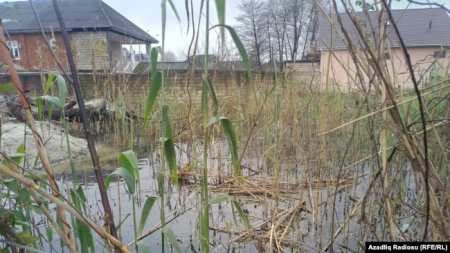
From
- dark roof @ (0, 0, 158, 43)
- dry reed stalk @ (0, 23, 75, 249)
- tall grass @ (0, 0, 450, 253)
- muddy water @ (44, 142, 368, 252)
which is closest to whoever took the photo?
dry reed stalk @ (0, 23, 75, 249)

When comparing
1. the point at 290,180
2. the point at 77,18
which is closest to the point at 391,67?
the point at 290,180

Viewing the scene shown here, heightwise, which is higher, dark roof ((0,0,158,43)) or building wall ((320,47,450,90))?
dark roof ((0,0,158,43))

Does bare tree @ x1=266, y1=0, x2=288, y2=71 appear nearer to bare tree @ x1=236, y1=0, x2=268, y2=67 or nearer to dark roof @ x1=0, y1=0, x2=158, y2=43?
bare tree @ x1=236, y1=0, x2=268, y2=67

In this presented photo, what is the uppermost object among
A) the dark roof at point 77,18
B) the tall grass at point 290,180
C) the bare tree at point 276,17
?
the bare tree at point 276,17

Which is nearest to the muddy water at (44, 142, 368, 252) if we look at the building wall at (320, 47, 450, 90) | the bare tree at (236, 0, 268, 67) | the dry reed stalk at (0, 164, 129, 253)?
the building wall at (320, 47, 450, 90)

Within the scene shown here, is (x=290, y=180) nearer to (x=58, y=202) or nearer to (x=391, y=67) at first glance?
(x=391, y=67)

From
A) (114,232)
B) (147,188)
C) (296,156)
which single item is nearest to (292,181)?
(296,156)

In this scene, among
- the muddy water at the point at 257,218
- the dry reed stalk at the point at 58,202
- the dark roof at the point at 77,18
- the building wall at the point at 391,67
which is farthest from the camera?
the dark roof at the point at 77,18

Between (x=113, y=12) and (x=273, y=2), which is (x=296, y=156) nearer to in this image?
(x=113, y=12)

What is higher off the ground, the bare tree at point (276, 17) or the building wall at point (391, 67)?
the bare tree at point (276, 17)

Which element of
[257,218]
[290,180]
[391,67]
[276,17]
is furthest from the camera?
[276,17]

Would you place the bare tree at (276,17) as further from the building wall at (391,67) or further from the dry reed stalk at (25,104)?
the dry reed stalk at (25,104)

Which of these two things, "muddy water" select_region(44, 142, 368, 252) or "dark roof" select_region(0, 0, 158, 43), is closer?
"muddy water" select_region(44, 142, 368, 252)

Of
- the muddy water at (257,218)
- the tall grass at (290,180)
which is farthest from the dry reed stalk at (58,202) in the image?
the muddy water at (257,218)
